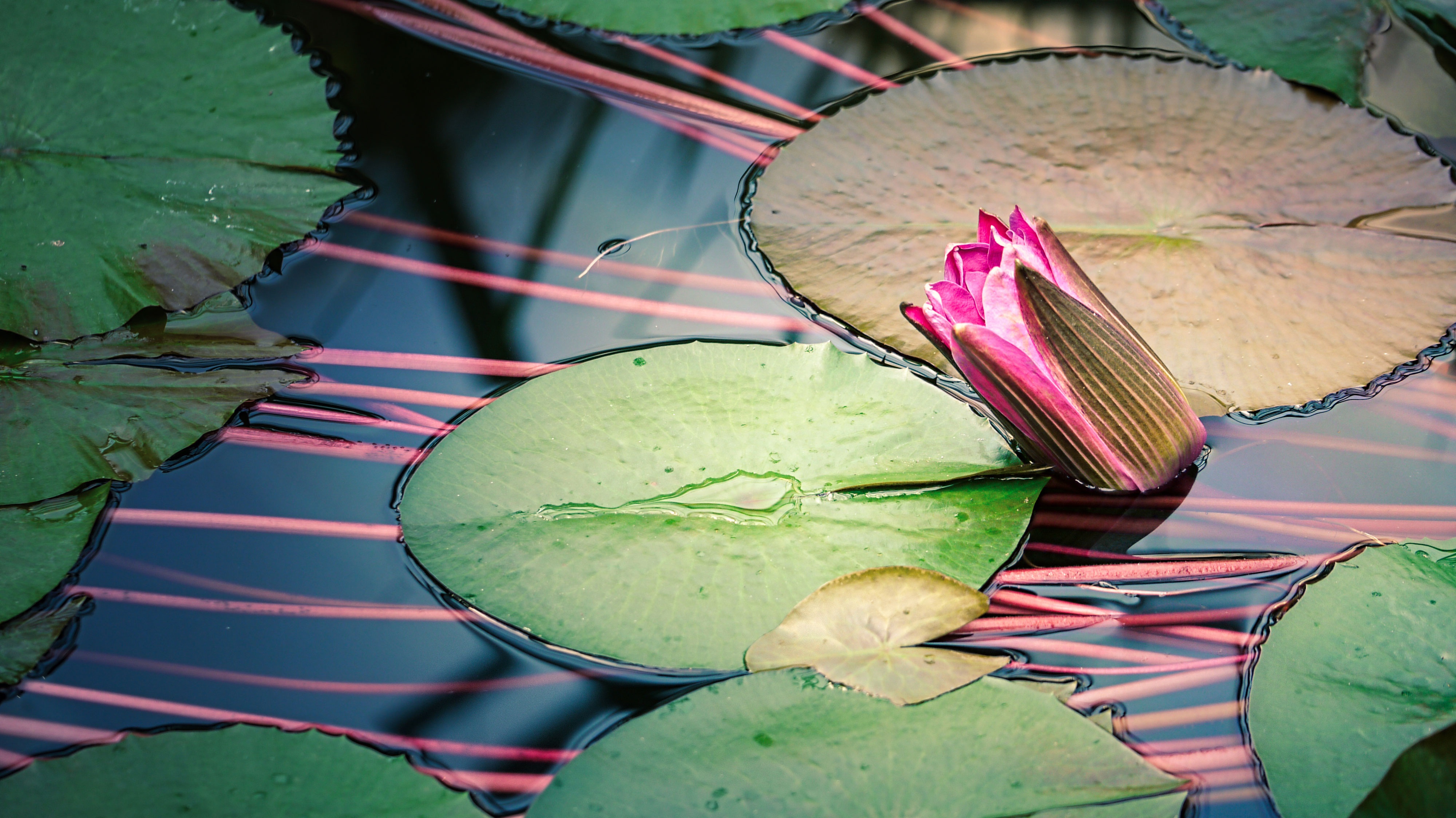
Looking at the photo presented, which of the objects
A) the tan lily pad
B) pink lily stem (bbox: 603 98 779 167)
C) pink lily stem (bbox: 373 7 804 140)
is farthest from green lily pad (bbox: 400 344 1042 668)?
pink lily stem (bbox: 373 7 804 140)

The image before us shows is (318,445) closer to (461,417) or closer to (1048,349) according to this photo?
(461,417)

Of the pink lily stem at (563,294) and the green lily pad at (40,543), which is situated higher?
the pink lily stem at (563,294)

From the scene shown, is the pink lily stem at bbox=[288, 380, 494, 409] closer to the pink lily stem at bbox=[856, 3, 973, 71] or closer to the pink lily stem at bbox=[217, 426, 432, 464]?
the pink lily stem at bbox=[217, 426, 432, 464]

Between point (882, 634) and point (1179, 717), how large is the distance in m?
0.43

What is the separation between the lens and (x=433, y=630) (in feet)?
4.27

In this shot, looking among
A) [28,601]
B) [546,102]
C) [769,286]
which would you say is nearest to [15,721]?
[28,601]

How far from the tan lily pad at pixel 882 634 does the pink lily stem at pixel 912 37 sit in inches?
52.9

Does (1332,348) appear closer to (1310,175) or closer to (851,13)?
(1310,175)

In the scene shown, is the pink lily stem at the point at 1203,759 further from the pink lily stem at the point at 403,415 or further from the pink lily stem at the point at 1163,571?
the pink lily stem at the point at 403,415

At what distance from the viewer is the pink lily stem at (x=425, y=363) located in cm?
162

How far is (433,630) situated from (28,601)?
1.92ft

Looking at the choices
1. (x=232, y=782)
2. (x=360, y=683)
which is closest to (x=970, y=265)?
(x=360, y=683)

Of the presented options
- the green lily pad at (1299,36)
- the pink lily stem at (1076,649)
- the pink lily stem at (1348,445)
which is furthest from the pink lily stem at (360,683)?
the green lily pad at (1299,36)

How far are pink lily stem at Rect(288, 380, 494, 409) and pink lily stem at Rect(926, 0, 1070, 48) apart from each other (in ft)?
5.11
